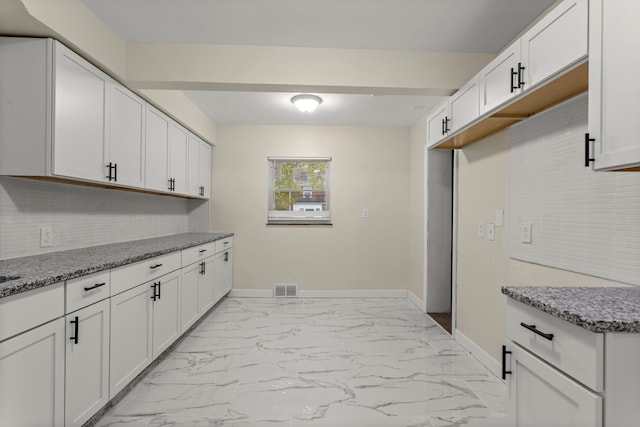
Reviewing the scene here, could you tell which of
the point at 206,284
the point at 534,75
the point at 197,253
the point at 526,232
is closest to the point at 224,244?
the point at 206,284

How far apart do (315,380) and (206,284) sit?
1805 mm

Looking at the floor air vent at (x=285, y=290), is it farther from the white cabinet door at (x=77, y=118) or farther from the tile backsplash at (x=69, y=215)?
the white cabinet door at (x=77, y=118)

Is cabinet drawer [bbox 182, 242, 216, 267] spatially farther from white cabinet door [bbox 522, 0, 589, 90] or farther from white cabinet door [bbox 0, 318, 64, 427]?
white cabinet door [bbox 522, 0, 589, 90]

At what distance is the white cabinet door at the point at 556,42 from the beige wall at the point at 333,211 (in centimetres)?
321

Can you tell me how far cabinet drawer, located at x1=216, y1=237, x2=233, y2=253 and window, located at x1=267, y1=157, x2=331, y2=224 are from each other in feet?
2.17

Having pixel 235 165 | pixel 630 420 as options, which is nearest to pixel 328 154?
pixel 235 165

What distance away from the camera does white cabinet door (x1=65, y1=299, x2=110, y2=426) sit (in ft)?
5.31

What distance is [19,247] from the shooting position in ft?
6.75

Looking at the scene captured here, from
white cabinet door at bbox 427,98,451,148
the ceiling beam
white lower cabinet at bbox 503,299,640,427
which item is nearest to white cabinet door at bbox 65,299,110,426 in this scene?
the ceiling beam

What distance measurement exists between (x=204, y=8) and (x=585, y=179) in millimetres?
2402

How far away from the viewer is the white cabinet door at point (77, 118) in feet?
6.45

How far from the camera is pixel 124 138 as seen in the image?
105 inches

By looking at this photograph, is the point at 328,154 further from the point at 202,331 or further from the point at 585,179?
the point at 585,179

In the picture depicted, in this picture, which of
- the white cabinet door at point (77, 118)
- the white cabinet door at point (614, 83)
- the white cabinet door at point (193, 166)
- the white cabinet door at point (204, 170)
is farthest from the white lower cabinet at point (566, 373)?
the white cabinet door at point (204, 170)
